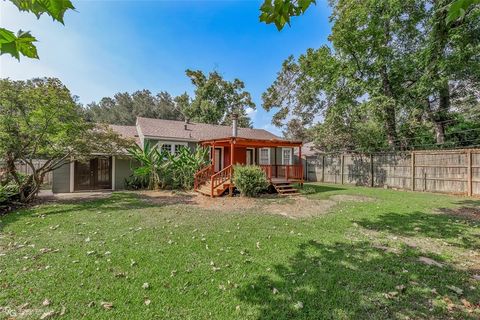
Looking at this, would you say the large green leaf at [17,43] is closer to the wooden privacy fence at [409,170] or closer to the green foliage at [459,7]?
the green foliage at [459,7]

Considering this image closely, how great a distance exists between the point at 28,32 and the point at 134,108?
4582 centimetres

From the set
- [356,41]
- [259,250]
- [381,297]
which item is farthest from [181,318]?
[356,41]

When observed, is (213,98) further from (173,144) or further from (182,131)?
(173,144)

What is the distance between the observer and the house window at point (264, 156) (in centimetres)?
1839

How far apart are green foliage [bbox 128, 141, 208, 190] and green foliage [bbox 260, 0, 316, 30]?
11.4 meters

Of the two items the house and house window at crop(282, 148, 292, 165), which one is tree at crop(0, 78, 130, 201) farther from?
house window at crop(282, 148, 292, 165)

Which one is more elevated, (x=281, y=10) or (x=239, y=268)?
(x=281, y=10)

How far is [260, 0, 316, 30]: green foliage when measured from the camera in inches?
86.2

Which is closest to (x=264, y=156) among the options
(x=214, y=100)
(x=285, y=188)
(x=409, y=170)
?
(x=285, y=188)

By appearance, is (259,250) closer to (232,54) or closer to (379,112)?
(379,112)

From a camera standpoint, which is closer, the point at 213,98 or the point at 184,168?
the point at 184,168

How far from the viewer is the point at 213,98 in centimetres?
3081

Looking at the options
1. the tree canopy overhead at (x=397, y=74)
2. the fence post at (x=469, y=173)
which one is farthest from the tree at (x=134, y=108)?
the fence post at (x=469, y=173)

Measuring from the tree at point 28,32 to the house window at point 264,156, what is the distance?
1715 cm
